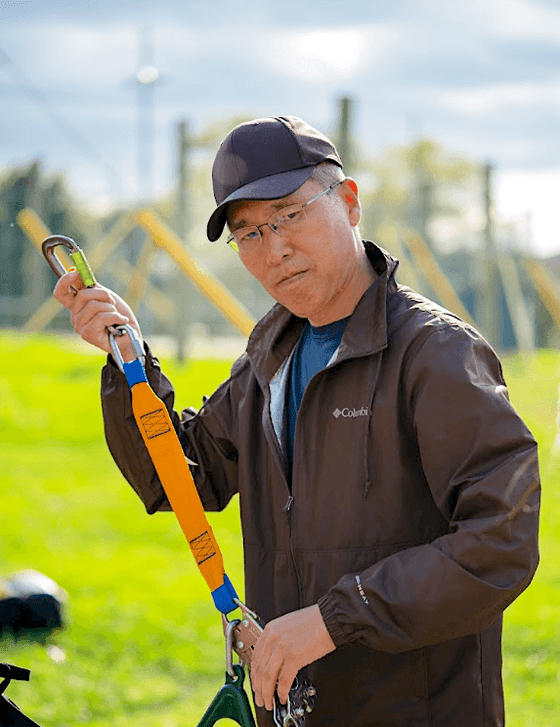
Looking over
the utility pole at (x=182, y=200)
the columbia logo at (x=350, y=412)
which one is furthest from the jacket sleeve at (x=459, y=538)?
the utility pole at (x=182, y=200)

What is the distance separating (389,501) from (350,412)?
189 millimetres

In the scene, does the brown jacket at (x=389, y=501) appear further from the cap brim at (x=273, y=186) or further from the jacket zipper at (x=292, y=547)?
the cap brim at (x=273, y=186)

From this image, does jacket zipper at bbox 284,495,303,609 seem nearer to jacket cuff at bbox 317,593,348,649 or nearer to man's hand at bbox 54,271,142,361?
jacket cuff at bbox 317,593,348,649

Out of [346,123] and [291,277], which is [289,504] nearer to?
[291,277]

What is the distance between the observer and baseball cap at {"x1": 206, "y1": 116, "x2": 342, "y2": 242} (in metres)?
1.84

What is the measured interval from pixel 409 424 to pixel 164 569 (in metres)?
4.18

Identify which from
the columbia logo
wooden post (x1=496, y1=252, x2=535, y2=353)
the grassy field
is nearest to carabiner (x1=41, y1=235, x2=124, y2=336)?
the columbia logo

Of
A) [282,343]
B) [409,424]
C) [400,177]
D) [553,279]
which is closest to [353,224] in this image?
[282,343]

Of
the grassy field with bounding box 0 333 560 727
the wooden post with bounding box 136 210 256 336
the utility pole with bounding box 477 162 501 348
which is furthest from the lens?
the utility pole with bounding box 477 162 501 348

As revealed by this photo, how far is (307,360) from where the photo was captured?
83.0 inches

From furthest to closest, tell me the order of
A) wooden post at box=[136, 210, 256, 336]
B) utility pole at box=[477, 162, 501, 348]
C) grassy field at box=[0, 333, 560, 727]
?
utility pole at box=[477, 162, 501, 348]
wooden post at box=[136, 210, 256, 336]
grassy field at box=[0, 333, 560, 727]

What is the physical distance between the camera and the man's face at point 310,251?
1.89 metres

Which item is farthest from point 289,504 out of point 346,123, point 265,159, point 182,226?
point 182,226

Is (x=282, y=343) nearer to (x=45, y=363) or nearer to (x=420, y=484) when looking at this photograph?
(x=420, y=484)
